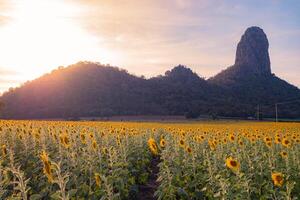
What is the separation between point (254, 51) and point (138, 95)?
58.5 m

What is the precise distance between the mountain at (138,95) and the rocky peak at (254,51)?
22.3m

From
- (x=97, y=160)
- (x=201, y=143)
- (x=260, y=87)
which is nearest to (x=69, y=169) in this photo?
(x=97, y=160)

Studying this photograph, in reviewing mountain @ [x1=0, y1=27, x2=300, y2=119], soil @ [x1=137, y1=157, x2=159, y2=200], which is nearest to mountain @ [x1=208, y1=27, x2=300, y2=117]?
mountain @ [x1=0, y1=27, x2=300, y2=119]

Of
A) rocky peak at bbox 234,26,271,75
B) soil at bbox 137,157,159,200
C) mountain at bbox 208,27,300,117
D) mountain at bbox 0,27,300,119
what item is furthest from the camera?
rocky peak at bbox 234,26,271,75

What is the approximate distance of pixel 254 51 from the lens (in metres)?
130

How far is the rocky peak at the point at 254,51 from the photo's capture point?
123 meters

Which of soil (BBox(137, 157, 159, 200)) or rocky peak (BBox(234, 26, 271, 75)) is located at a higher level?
rocky peak (BBox(234, 26, 271, 75))

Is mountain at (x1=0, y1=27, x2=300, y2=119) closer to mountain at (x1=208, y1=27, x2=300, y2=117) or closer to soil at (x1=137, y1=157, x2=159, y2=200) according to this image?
mountain at (x1=208, y1=27, x2=300, y2=117)

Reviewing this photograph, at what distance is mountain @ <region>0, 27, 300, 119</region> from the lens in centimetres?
6988

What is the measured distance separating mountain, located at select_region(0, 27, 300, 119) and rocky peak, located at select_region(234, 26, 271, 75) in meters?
22.3

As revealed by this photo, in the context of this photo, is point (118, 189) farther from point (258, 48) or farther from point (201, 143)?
point (258, 48)

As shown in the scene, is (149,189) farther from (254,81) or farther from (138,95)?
(254,81)

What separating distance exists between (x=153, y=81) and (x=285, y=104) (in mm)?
23723

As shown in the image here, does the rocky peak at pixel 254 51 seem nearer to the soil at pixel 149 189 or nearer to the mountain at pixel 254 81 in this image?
the mountain at pixel 254 81
